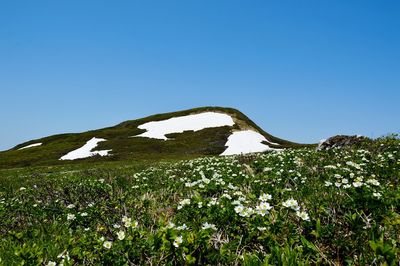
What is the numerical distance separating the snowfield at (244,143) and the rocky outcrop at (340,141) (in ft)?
132

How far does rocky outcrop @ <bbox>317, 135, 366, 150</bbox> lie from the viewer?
26777 millimetres

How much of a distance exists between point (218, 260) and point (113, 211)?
4405mm

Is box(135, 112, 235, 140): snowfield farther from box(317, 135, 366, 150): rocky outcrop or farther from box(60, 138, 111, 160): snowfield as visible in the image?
Result: box(317, 135, 366, 150): rocky outcrop

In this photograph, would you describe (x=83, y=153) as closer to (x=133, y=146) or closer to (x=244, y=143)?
(x=133, y=146)

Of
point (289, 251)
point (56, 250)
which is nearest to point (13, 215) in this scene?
point (56, 250)

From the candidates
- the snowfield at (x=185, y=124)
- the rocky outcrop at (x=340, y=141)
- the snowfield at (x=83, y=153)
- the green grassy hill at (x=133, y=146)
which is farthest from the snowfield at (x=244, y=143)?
the rocky outcrop at (x=340, y=141)

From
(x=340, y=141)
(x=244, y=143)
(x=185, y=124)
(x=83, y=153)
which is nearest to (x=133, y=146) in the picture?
(x=83, y=153)

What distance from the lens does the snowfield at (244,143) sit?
7294cm

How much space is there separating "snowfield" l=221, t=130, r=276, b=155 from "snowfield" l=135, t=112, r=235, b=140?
10.9 m

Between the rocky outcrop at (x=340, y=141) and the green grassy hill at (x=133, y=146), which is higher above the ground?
the green grassy hill at (x=133, y=146)

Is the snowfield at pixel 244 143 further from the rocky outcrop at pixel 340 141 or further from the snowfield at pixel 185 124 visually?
the rocky outcrop at pixel 340 141

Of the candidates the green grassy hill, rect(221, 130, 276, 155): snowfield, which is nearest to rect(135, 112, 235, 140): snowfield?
the green grassy hill

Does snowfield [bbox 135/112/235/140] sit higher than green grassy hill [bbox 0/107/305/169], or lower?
higher

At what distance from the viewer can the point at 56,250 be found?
551 cm
